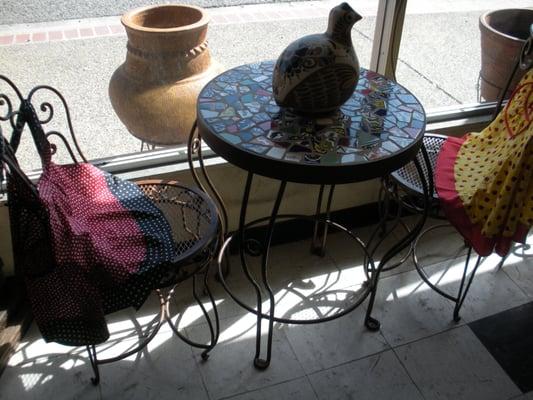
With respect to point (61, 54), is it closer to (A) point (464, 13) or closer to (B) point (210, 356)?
(B) point (210, 356)

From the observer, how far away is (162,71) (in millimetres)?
1592

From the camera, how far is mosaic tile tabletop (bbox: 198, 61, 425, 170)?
1.17 m

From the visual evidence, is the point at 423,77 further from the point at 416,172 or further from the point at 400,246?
the point at 400,246

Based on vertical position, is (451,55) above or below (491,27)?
below

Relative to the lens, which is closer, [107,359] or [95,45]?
[107,359]

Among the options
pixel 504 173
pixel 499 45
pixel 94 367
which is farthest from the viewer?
pixel 499 45

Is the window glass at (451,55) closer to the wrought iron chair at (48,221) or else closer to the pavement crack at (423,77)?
the pavement crack at (423,77)

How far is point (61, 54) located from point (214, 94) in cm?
58

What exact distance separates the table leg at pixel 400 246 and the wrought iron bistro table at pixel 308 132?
0.02m

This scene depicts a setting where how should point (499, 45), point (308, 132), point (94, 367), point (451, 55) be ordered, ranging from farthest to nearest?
point (451, 55) < point (499, 45) < point (94, 367) < point (308, 132)

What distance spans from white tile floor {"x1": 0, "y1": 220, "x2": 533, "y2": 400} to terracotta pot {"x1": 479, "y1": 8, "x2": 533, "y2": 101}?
0.74 meters

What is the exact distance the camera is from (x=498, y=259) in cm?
201

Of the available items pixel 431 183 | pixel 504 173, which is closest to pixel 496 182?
pixel 504 173

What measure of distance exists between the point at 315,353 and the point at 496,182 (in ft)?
2.43
